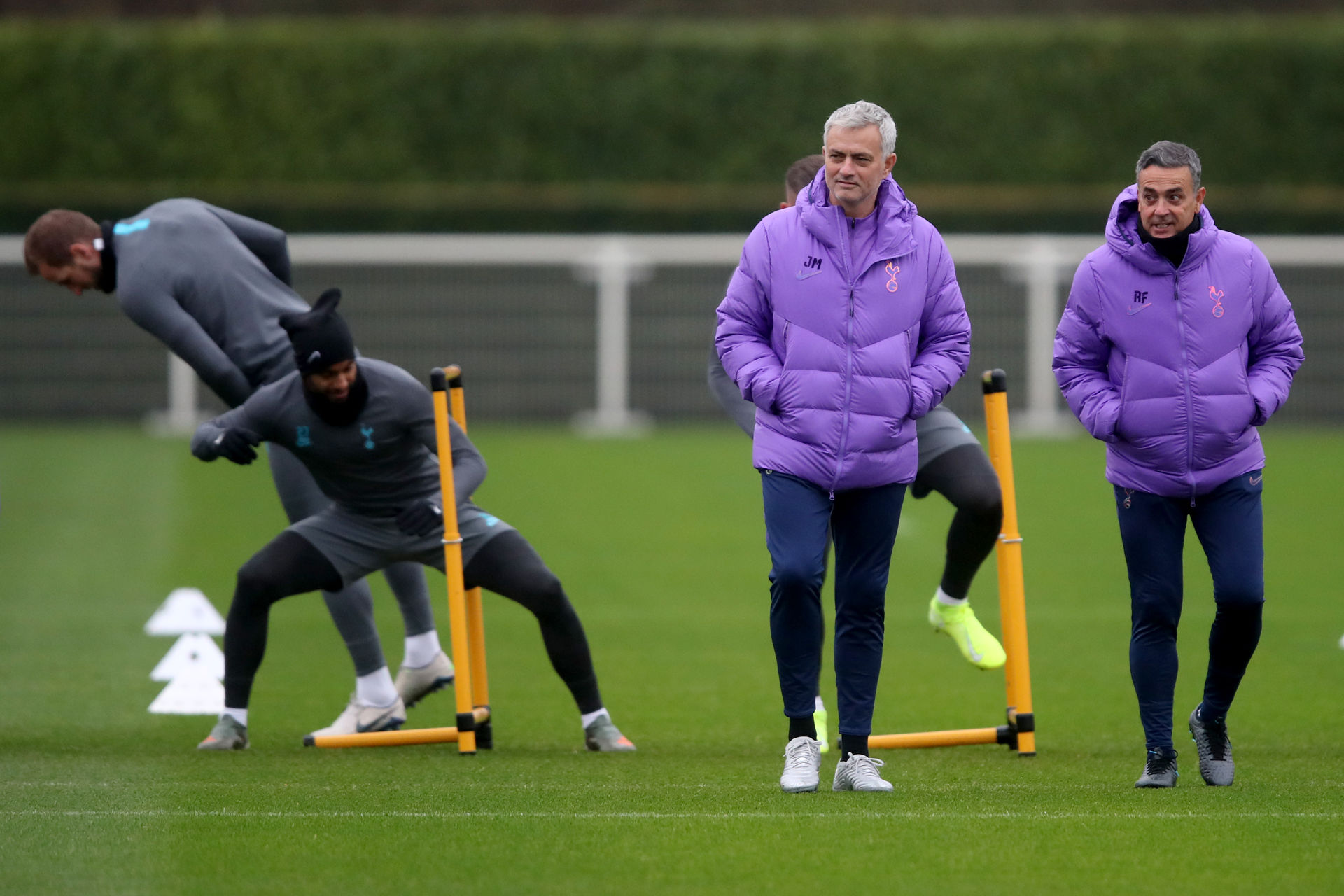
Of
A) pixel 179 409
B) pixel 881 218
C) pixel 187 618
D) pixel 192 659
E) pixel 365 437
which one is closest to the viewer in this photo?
pixel 881 218

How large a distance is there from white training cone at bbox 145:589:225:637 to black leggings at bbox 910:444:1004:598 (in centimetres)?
375

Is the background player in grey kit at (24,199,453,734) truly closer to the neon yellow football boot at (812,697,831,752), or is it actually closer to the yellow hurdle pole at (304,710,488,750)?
the yellow hurdle pole at (304,710,488,750)

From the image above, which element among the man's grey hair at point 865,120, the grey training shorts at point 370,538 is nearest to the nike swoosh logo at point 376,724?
the grey training shorts at point 370,538

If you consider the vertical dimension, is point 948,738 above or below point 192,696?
below

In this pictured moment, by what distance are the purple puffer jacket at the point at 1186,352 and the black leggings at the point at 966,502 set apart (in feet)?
3.29

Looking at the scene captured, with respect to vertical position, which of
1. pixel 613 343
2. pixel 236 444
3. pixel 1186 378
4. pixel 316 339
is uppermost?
pixel 613 343

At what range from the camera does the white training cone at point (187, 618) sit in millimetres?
9430

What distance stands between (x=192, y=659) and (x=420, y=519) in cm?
177

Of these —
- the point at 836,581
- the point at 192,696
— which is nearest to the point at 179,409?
the point at 192,696

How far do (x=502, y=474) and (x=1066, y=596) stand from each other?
21.5 feet

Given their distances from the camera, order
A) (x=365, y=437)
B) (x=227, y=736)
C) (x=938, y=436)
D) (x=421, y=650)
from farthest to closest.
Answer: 1. (x=421, y=650)
2. (x=938, y=436)
3. (x=227, y=736)
4. (x=365, y=437)

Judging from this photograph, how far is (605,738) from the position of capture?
6.98m

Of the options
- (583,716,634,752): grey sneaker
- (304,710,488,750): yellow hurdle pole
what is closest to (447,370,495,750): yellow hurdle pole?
(304,710,488,750): yellow hurdle pole

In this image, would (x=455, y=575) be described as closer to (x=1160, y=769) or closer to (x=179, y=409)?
(x=1160, y=769)
